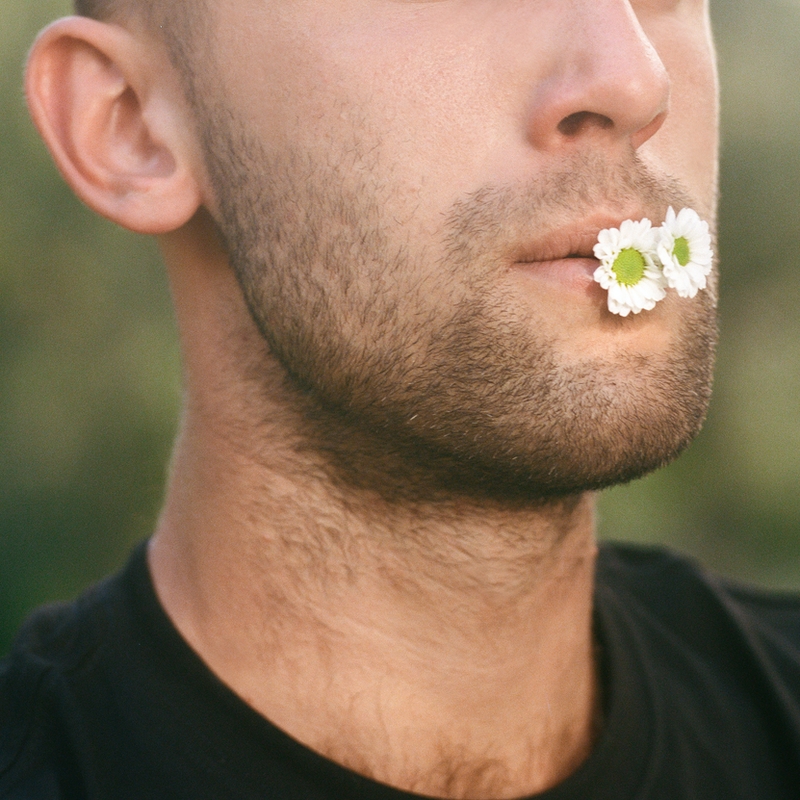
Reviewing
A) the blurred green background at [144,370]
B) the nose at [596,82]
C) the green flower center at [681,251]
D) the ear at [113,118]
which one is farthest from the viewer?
the blurred green background at [144,370]

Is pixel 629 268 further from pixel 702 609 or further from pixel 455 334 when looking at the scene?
pixel 702 609

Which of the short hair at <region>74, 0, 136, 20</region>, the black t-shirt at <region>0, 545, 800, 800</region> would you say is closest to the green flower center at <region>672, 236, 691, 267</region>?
the black t-shirt at <region>0, 545, 800, 800</region>

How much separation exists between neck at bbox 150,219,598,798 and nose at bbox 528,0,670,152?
0.77 metres

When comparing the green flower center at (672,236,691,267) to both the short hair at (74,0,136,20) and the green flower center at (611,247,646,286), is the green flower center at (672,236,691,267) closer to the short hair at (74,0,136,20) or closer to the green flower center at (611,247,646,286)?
the green flower center at (611,247,646,286)

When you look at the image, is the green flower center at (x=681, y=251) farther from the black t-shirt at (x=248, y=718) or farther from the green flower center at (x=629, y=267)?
the black t-shirt at (x=248, y=718)

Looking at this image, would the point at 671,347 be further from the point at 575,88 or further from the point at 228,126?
the point at 228,126

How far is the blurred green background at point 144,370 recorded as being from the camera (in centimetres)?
484

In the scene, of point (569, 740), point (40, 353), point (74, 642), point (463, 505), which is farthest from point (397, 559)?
point (40, 353)

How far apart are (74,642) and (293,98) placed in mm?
1270

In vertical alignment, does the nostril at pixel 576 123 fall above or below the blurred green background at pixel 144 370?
above

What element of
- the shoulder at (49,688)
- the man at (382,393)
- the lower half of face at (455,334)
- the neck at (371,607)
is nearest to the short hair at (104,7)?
the man at (382,393)

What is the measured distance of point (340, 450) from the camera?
2.03 metres

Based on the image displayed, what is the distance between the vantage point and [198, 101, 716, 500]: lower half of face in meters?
1.80

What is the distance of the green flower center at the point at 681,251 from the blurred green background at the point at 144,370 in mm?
3444
